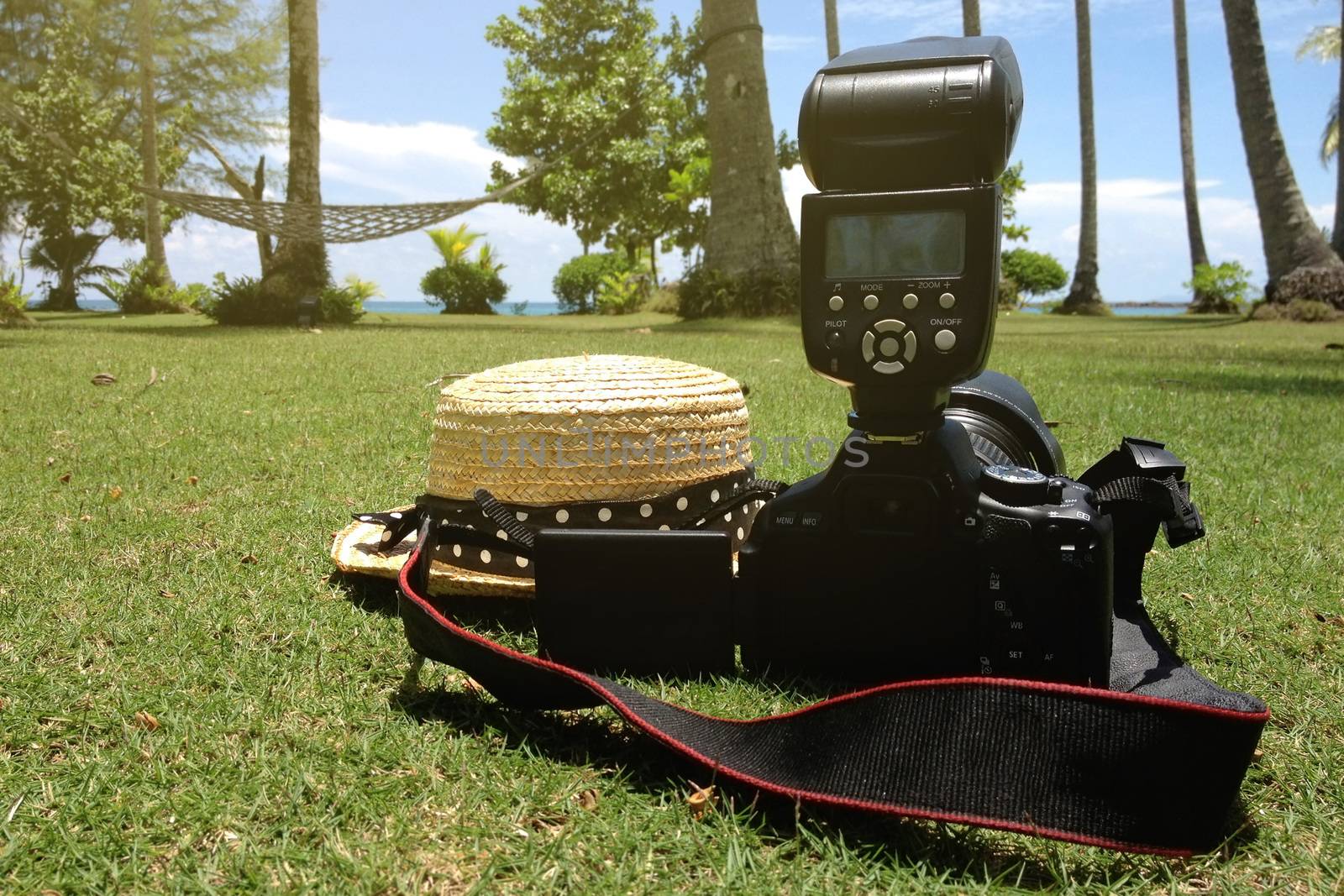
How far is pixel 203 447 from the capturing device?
12.5ft

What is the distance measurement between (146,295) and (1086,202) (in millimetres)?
16242

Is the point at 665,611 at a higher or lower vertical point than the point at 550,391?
lower

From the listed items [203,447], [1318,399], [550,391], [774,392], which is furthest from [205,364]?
[1318,399]

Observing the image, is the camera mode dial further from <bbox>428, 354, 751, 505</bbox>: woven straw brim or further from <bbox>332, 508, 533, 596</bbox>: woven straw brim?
<bbox>332, 508, 533, 596</bbox>: woven straw brim

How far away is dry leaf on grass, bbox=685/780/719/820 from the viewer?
1336 mm

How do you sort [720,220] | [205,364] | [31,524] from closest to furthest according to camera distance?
[31,524] < [205,364] < [720,220]

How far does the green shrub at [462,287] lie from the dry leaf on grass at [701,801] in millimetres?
18751

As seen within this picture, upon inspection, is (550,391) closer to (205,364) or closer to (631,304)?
(205,364)

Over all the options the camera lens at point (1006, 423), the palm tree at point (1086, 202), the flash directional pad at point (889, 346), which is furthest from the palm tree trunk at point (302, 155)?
the palm tree at point (1086, 202)

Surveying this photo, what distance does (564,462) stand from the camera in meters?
2.03

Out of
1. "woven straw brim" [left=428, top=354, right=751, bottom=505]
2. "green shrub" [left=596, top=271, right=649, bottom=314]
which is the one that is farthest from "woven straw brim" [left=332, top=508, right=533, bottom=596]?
"green shrub" [left=596, top=271, right=649, bottom=314]

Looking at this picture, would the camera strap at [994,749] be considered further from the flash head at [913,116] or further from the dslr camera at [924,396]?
the flash head at [913,116]

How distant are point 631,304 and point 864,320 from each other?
16.7 m

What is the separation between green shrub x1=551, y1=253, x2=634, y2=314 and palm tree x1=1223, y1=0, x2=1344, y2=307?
12.3m
